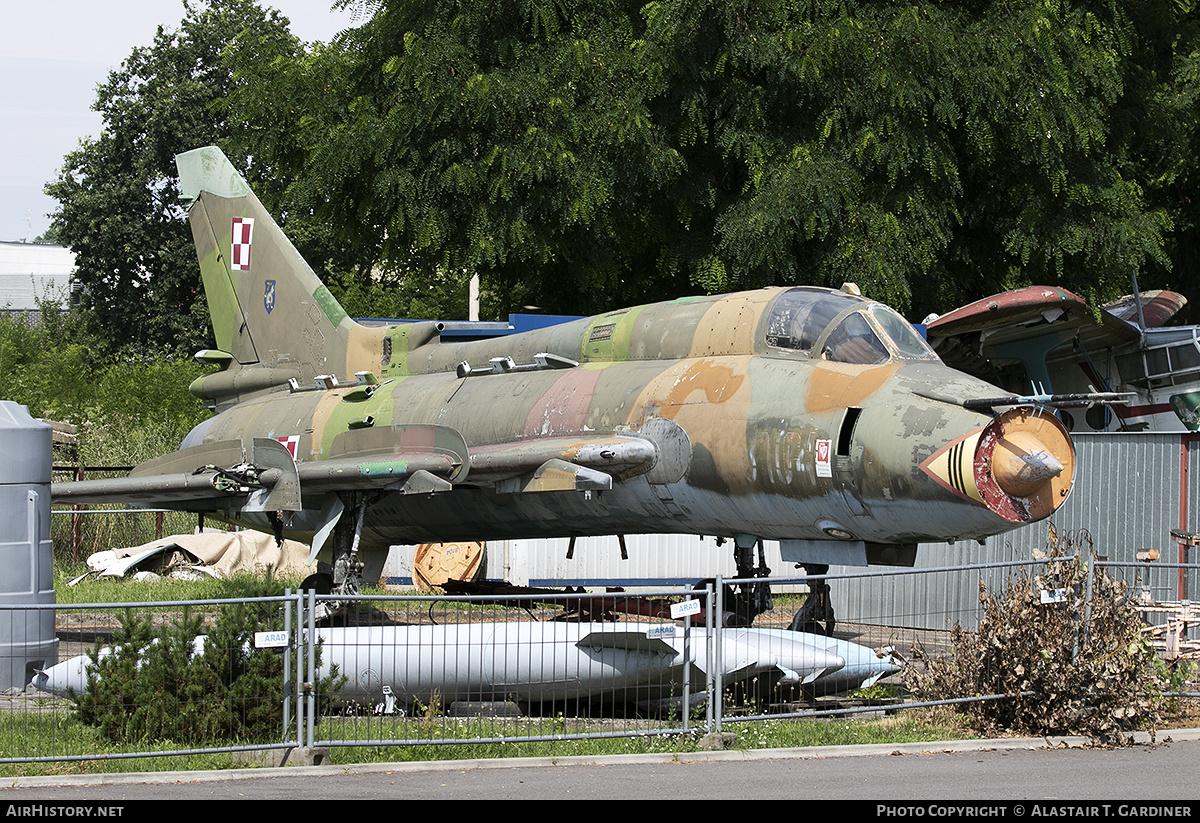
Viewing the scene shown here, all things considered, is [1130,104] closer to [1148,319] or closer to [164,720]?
[1148,319]

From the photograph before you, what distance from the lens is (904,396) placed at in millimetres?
9836

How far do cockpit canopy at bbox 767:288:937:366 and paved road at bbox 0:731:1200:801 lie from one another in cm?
350

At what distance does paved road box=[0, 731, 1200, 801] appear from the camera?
700cm

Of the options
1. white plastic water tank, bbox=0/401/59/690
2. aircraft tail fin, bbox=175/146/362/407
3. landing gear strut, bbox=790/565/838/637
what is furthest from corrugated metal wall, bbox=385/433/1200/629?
white plastic water tank, bbox=0/401/59/690

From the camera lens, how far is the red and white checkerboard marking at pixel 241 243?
56.0 ft

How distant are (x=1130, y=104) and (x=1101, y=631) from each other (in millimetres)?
16837

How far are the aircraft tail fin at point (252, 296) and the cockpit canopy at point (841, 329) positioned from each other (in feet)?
22.5

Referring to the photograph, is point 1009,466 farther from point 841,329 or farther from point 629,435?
point 629,435

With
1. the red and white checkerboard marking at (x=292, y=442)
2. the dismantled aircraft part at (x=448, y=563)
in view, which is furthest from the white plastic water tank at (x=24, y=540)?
the dismantled aircraft part at (x=448, y=563)

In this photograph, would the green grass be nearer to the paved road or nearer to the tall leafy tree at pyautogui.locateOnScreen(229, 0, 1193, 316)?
the paved road

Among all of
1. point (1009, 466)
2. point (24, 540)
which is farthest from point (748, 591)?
point (24, 540)

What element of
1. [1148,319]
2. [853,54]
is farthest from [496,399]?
[1148,319]

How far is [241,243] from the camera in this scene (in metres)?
17.1

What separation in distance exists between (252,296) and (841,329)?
30.5 feet
